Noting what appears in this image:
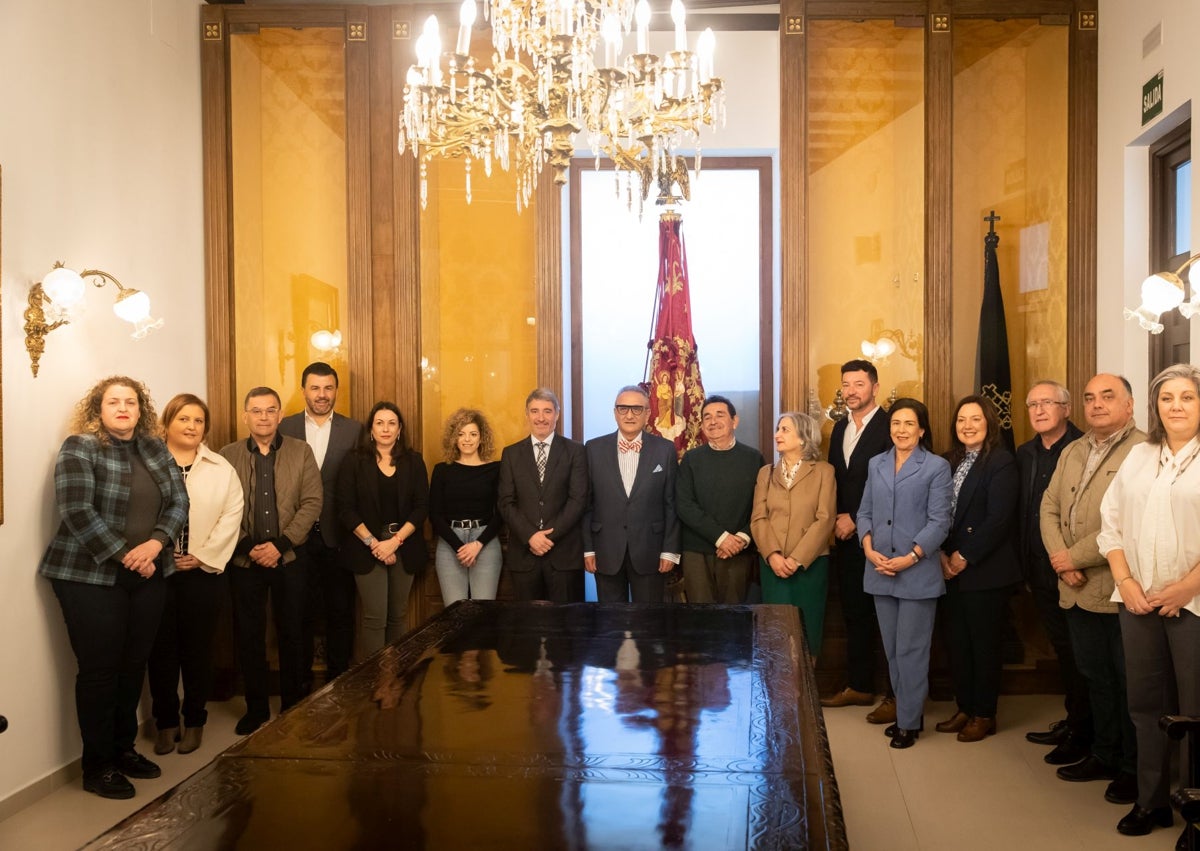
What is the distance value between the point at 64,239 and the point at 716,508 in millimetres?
3182

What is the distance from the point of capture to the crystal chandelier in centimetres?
331

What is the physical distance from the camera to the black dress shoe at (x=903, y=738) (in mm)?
4988

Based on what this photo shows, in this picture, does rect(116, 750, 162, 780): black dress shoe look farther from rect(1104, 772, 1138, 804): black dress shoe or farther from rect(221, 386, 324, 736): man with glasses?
rect(1104, 772, 1138, 804): black dress shoe

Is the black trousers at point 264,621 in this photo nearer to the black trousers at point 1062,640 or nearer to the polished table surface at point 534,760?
the polished table surface at point 534,760

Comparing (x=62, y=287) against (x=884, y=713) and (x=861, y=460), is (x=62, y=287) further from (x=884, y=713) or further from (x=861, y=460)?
(x=884, y=713)

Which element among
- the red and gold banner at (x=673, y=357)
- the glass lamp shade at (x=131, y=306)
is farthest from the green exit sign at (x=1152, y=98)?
the glass lamp shade at (x=131, y=306)

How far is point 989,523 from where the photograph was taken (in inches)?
196

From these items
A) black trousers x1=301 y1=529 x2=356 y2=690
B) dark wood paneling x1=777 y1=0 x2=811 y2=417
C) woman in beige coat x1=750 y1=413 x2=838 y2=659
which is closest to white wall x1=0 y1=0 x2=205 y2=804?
black trousers x1=301 y1=529 x2=356 y2=690

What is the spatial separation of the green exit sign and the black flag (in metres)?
0.97

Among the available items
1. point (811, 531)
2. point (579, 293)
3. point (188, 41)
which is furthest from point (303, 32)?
point (811, 531)

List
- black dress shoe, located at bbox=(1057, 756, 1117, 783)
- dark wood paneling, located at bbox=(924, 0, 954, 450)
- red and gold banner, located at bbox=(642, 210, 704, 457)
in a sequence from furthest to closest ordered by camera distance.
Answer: red and gold banner, located at bbox=(642, 210, 704, 457) → dark wood paneling, located at bbox=(924, 0, 954, 450) → black dress shoe, located at bbox=(1057, 756, 1117, 783)

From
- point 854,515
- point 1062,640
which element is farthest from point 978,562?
point 854,515

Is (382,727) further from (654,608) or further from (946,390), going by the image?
(946,390)

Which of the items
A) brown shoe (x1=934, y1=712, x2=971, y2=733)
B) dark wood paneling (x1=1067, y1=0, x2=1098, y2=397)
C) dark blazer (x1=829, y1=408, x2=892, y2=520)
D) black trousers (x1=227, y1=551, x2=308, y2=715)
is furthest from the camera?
dark wood paneling (x1=1067, y1=0, x2=1098, y2=397)
